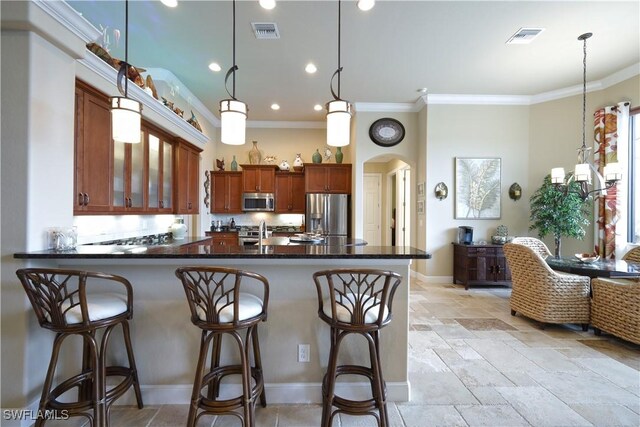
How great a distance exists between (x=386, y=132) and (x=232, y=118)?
4168 millimetres

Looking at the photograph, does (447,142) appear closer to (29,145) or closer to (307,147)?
(307,147)

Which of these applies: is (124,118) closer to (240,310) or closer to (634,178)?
(240,310)

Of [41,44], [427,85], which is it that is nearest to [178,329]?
[41,44]

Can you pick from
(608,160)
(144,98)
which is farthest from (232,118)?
(608,160)

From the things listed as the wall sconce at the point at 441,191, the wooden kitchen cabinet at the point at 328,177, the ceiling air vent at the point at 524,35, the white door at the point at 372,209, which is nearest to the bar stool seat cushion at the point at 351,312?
the ceiling air vent at the point at 524,35

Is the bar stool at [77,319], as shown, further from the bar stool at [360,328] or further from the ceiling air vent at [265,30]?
the ceiling air vent at [265,30]

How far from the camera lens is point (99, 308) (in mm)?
1600

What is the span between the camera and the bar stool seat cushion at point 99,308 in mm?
1535

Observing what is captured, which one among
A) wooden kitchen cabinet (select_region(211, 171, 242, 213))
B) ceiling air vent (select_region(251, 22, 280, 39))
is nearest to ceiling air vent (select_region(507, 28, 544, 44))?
ceiling air vent (select_region(251, 22, 280, 39))

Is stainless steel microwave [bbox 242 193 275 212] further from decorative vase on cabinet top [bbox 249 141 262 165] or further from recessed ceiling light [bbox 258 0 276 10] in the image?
recessed ceiling light [bbox 258 0 276 10]

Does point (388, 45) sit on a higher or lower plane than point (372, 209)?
higher

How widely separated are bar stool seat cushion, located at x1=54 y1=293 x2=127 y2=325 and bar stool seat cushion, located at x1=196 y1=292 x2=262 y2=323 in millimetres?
487

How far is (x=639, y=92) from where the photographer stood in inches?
156

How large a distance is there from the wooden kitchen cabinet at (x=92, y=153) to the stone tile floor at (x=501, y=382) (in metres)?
1.69
